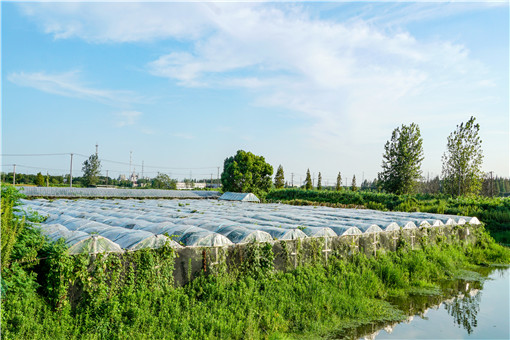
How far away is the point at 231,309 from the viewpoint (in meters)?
7.61

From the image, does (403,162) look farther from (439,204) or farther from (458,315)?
(458,315)

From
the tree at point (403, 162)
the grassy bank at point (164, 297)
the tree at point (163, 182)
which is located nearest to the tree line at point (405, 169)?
the tree at point (403, 162)

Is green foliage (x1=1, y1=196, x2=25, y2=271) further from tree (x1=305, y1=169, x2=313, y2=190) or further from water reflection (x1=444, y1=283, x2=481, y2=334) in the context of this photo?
tree (x1=305, y1=169, x2=313, y2=190)

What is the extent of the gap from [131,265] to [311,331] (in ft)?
13.3

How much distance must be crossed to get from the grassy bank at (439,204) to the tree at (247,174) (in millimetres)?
4641

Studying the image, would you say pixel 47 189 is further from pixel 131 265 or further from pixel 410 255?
pixel 410 255

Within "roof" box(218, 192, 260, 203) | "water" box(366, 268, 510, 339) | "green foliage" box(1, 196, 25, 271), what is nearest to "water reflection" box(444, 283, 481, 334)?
"water" box(366, 268, 510, 339)

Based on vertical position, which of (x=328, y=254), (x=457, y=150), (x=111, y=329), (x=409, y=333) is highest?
(x=457, y=150)

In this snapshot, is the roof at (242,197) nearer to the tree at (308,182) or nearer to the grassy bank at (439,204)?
the grassy bank at (439,204)

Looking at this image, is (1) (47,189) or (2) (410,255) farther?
(1) (47,189)

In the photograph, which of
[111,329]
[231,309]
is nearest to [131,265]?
[111,329]

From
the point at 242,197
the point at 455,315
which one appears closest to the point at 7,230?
the point at 455,315

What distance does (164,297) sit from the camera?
299 inches

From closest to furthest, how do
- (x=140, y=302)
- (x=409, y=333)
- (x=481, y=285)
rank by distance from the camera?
(x=140, y=302), (x=409, y=333), (x=481, y=285)
